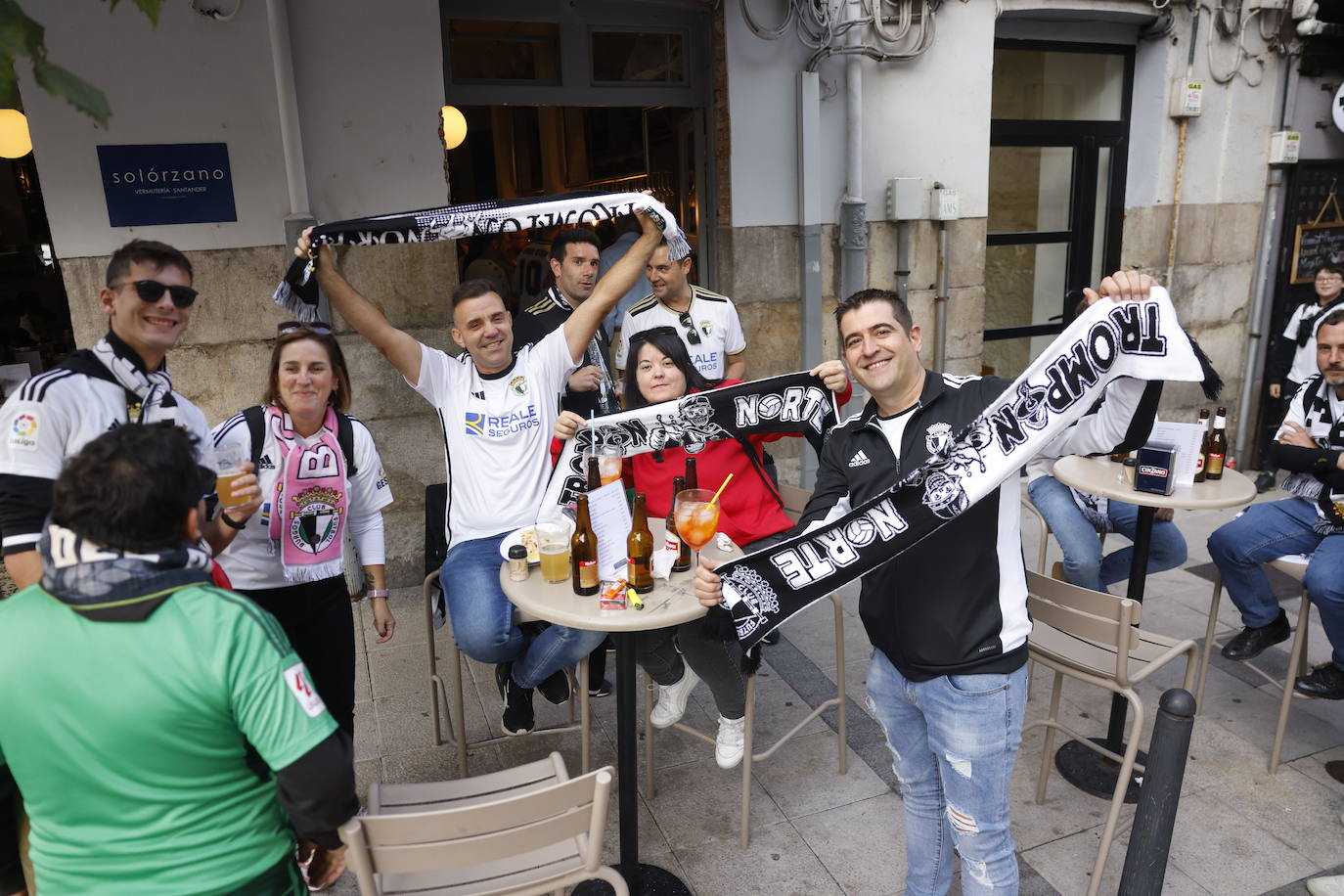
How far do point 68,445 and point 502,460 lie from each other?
1483 millimetres

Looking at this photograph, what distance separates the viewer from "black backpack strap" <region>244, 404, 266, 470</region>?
2.74 meters

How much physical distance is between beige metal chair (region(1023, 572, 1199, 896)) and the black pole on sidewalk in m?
0.36

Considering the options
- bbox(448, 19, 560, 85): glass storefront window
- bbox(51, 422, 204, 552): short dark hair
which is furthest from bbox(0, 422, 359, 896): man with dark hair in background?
bbox(448, 19, 560, 85): glass storefront window

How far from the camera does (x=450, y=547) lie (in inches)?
134

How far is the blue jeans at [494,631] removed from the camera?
310 centimetres

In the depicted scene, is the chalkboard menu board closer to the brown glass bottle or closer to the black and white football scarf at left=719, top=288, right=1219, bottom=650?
the black and white football scarf at left=719, top=288, right=1219, bottom=650

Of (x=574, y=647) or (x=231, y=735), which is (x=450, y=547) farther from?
(x=231, y=735)

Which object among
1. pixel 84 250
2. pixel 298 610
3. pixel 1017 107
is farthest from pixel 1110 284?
pixel 1017 107

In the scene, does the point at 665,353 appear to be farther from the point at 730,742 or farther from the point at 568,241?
the point at 730,742

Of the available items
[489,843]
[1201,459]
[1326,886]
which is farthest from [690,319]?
[1326,886]

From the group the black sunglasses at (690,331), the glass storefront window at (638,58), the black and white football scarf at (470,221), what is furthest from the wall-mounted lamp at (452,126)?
the black and white football scarf at (470,221)

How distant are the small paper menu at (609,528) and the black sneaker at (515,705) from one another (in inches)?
35.7

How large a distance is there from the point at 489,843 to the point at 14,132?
5.76 metres

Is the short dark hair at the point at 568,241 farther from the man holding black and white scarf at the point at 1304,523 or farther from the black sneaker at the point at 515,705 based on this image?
the man holding black and white scarf at the point at 1304,523
